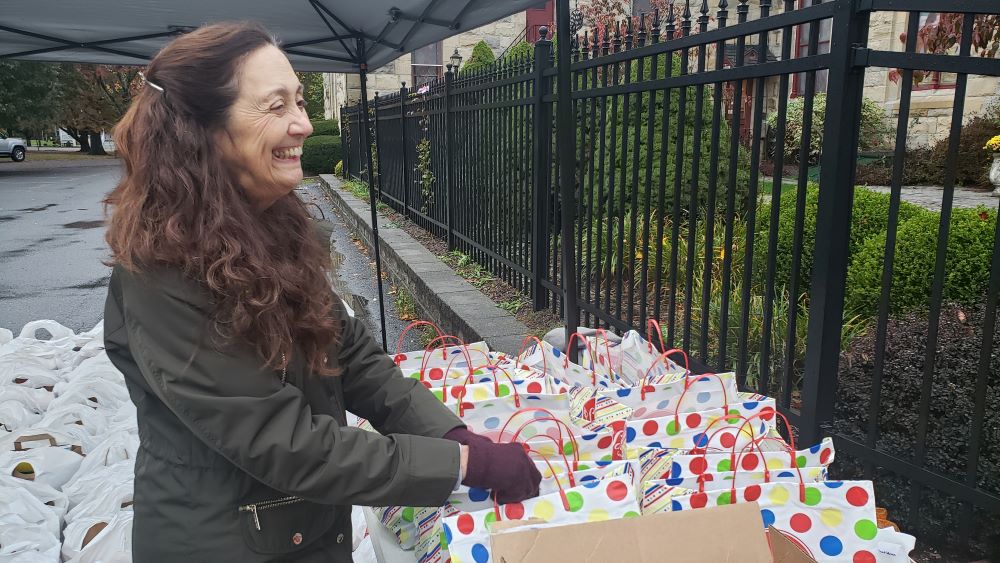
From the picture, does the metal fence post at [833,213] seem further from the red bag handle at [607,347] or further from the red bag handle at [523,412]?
the red bag handle at [523,412]

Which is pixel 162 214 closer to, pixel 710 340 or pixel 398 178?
pixel 710 340

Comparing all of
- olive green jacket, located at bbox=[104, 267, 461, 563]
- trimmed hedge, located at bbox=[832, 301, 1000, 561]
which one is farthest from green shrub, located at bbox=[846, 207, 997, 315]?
olive green jacket, located at bbox=[104, 267, 461, 563]

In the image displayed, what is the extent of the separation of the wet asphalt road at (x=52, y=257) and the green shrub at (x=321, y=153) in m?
6.42

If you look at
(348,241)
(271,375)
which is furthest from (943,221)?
(348,241)

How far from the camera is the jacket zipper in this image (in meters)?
1.50

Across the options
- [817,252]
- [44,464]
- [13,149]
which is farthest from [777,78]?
[13,149]

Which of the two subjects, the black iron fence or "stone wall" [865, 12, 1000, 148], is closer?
the black iron fence

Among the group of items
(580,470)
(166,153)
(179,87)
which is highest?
(179,87)

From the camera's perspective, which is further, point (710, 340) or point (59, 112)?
point (59, 112)

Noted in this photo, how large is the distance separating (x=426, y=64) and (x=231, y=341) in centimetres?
2300

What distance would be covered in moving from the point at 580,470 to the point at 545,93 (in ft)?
13.7

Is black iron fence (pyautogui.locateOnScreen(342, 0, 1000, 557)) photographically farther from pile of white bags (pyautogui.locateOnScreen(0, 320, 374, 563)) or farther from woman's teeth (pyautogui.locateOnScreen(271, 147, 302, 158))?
pile of white bags (pyautogui.locateOnScreen(0, 320, 374, 563))

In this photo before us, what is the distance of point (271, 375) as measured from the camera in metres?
1.46

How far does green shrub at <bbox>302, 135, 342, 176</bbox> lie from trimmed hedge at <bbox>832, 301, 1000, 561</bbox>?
75.7ft
